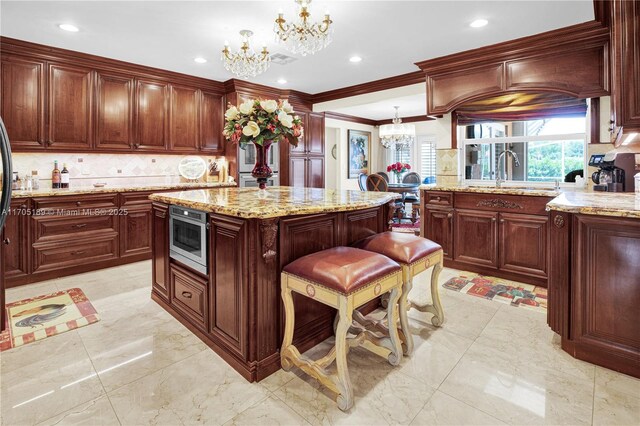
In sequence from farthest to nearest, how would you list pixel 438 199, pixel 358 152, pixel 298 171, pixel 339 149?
1. pixel 358 152
2. pixel 339 149
3. pixel 298 171
4. pixel 438 199

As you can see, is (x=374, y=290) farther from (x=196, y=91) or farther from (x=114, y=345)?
(x=196, y=91)

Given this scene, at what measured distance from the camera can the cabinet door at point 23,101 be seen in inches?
141

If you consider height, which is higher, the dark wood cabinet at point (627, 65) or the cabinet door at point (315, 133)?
the cabinet door at point (315, 133)

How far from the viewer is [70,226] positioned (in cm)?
370

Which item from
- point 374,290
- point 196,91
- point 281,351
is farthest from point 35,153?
point 374,290

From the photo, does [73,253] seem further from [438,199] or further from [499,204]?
[499,204]

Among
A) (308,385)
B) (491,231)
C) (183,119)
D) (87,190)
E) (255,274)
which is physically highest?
(183,119)

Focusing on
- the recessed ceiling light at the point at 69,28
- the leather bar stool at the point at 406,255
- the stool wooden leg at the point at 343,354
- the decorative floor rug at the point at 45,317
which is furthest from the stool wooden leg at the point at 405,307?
the recessed ceiling light at the point at 69,28

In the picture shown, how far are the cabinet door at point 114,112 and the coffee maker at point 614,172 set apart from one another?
5149mm

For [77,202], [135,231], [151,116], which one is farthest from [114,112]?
[135,231]

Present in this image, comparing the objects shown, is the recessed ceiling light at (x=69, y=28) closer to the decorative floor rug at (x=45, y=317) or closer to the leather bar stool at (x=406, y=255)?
the decorative floor rug at (x=45, y=317)

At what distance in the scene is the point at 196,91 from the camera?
510 cm

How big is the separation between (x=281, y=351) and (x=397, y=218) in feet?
19.3

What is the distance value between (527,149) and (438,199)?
1.25 metres
